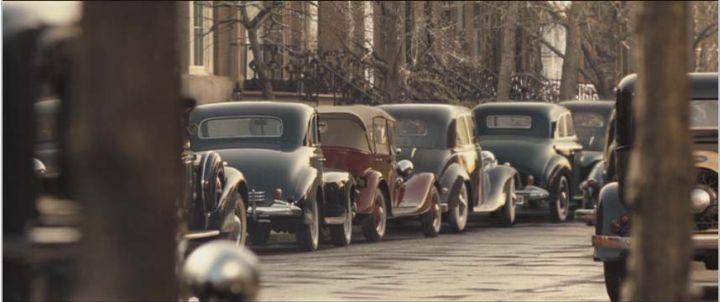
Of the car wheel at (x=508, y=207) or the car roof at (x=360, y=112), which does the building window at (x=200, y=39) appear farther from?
the car roof at (x=360, y=112)

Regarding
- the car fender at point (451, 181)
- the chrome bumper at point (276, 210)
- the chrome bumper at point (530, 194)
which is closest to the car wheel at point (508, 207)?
the chrome bumper at point (530, 194)

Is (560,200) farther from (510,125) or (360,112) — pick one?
(360,112)

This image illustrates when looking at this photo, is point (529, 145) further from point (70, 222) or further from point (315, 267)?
point (70, 222)

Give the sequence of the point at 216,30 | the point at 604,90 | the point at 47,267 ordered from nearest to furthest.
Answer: the point at 47,267 → the point at 216,30 → the point at 604,90

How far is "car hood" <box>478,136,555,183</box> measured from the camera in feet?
88.7

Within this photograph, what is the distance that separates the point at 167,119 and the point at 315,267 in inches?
536

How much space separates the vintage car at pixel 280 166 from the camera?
1945cm

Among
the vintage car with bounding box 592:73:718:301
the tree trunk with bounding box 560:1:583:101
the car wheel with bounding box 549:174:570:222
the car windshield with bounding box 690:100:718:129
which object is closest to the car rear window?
the car wheel with bounding box 549:174:570:222

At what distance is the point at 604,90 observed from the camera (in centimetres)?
4519

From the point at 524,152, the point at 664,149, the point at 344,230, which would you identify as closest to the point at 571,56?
the point at 524,152

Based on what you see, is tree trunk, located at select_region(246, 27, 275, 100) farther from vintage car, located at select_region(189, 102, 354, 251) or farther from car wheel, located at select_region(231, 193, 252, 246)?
car wheel, located at select_region(231, 193, 252, 246)

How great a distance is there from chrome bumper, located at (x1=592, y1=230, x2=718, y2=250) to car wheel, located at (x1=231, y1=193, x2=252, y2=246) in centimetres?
535

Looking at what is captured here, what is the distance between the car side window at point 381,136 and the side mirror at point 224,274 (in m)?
18.3

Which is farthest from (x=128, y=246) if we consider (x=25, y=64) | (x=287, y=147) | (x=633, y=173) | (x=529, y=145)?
(x=529, y=145)
